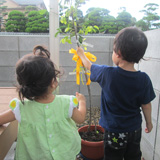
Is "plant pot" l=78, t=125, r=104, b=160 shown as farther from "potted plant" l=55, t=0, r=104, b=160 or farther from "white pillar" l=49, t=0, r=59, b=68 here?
"white pillar" l=49, t=0, r=59, b=68

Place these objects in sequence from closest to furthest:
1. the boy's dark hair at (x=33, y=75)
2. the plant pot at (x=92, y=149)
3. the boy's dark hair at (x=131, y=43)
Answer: the boy's dark hair at (x=33, y=75)
the boy's dark hair at (x=131, y=43)
the plant pot at (x=92, y=149)

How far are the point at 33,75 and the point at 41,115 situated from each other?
10.1 inches

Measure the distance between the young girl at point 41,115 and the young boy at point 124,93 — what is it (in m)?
0.30

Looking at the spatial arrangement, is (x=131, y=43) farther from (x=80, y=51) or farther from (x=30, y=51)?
(x=30, y=51)

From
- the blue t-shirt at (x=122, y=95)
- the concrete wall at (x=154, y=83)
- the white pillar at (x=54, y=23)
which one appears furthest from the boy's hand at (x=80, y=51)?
the white pillar at (x=54, y=23)

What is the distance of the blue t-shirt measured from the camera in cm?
115

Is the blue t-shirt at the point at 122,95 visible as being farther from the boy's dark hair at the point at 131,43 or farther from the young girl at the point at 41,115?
the young girl at the point at 41,115

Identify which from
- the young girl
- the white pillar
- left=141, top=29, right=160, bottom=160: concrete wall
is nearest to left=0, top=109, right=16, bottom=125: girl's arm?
the young girl

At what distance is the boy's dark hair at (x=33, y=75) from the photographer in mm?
919

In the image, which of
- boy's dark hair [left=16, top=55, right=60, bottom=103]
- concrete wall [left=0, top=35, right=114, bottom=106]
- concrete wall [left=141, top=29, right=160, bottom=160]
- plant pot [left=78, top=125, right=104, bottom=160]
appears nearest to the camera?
boy's dark hair [left=16, top=55, right=60, bottom=103]

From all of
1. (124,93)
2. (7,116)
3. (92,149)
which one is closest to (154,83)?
(124,93)

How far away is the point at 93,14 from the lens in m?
3.27

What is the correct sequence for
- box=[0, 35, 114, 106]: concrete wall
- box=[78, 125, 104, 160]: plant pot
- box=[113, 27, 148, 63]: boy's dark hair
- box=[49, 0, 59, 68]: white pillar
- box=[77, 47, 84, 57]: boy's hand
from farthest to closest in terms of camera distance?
box=[0, 35, 114, 106]: concrete wall < box=[49, 0, 59, 68]: white pillar < box=[78, 125, 104, 160]: plant pot < box=[77, 47, 84, 57]: boy's hand < box=[113, 27, 148, 63]: boy's dark hair


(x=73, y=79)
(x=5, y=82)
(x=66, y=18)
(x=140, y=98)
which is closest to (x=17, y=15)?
(x=5, y=82)
